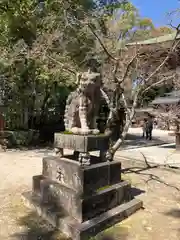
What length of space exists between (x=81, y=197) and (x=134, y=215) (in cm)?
107

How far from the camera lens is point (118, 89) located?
598 cm

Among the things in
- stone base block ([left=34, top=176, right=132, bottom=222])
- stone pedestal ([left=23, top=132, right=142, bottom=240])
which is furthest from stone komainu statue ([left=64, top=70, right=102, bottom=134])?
stone base block ([left=34, top=176, right=132, bottom=222])

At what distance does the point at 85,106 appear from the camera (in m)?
3.76

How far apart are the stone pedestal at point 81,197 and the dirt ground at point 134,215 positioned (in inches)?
5.6

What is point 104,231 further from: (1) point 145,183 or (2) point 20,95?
(2) point 20,95

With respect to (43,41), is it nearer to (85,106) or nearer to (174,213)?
(85,106)

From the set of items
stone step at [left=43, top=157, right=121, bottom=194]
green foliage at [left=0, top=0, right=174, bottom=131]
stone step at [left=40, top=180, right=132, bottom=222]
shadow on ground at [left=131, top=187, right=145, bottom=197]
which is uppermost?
green foliage at [left=0, top=0, right=174, bottom=131]

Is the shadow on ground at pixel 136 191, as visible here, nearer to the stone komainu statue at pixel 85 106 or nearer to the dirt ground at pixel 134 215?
the dirt ground at pixel 134 215

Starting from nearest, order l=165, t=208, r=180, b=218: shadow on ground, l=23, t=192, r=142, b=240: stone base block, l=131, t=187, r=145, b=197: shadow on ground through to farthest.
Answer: l=23, t=192, r=142, b=240: stone base block → l=165, t=208, r=180, b=218: shadow on ground → l=131, t=187, r=145, b=197: shadow on ground

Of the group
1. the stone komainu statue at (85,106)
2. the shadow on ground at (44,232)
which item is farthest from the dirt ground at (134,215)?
the stone komainu statue at (85,106)

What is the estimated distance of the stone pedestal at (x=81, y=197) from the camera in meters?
3.29

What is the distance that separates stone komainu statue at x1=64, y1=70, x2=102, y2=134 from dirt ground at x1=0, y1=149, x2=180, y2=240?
1.52 metres

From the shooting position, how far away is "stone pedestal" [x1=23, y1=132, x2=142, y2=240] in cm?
329

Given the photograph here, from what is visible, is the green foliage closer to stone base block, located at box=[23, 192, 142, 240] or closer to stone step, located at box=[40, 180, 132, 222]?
stone step, located at box=[40, 180, 132, 222]
